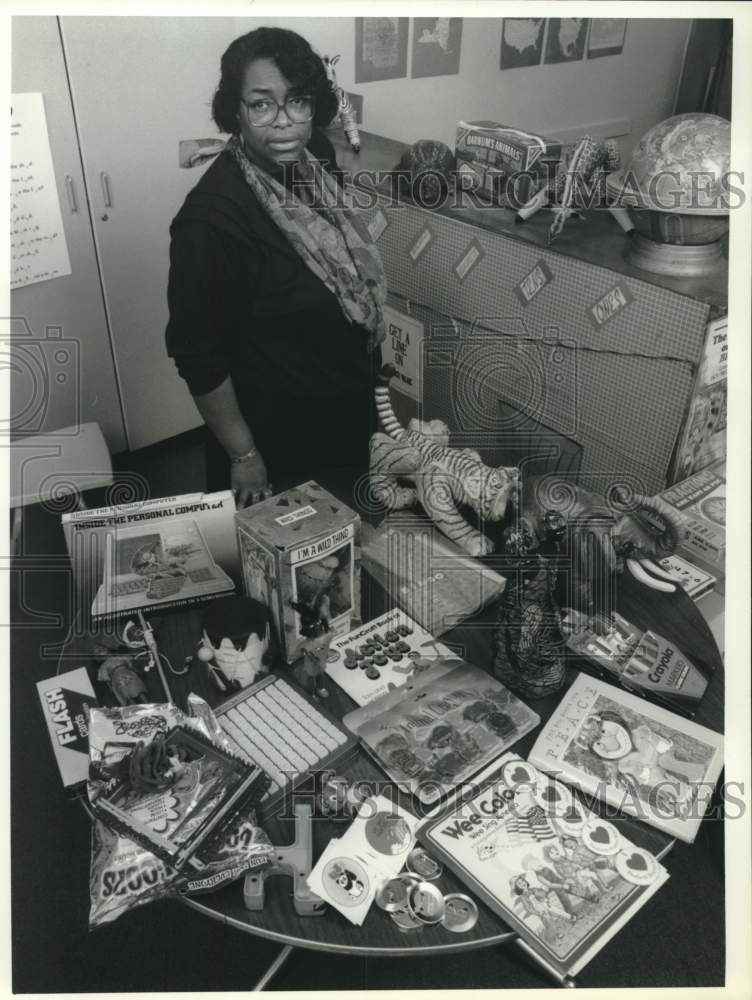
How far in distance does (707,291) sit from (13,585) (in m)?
1.31

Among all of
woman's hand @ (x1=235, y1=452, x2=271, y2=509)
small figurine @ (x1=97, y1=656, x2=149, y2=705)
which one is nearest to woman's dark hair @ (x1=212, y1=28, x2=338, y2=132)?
woman's hand @ (x1=235, y1=452, x2=271, y2=509)

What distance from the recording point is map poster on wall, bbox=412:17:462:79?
1.61 m

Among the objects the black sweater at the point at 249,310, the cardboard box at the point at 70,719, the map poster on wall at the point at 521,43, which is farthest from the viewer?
the map poster on wall at the point at 521,43

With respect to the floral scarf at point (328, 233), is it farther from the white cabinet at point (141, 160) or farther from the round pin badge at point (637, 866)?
the round pin badge at point (637, 866)

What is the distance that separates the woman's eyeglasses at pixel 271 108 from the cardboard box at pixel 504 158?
0.39m

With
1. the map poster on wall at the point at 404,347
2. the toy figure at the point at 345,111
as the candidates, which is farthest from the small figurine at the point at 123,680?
the toy figure at the point at 345,111

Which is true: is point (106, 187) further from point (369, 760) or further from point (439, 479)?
point (369, 760)

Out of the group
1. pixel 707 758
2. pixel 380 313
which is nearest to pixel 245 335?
pixel 380 313

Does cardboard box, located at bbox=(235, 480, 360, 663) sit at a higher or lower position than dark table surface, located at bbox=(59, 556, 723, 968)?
higher

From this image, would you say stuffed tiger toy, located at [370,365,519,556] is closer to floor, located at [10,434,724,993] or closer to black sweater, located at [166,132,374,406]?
black sweater, located at [166,132,374,406]

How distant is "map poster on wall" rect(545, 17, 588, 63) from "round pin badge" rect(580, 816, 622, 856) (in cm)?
188

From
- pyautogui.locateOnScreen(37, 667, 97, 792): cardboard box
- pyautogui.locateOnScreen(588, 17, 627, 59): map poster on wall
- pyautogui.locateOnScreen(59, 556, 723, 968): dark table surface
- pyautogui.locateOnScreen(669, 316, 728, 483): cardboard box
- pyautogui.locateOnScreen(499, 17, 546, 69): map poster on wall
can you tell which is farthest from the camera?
pyautogui.locateOnScreen(499, 17, 546, 69): map poster on wall

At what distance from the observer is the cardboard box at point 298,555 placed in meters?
1.17

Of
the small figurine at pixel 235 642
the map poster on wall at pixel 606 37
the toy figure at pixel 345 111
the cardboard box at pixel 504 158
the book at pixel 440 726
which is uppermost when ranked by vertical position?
the map poster on wall at pixel 606 37
